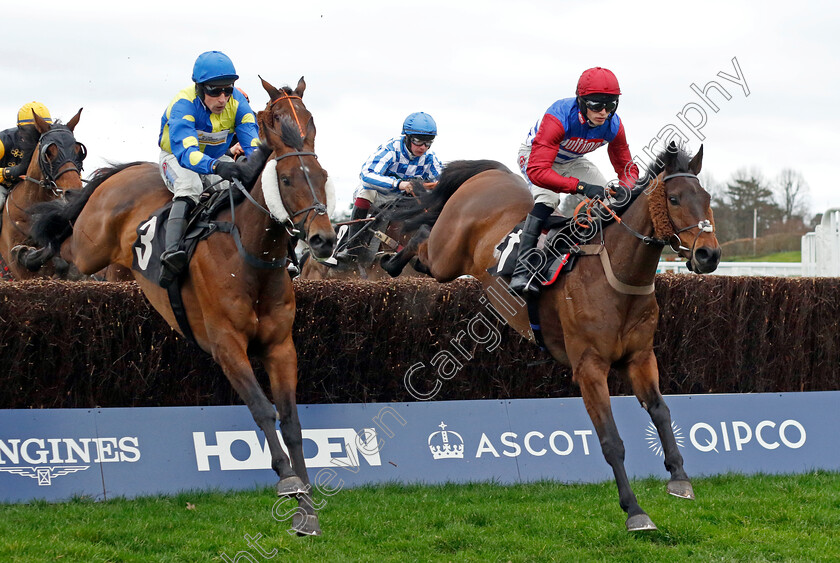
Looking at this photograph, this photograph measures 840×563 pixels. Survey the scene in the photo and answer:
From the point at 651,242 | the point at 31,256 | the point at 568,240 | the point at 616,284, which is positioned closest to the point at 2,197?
the point at 31,256

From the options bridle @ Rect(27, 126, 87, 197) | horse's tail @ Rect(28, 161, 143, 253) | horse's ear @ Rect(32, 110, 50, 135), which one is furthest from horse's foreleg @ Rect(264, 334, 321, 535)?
horse's ear @ Rect(32, 110, 50, 135)

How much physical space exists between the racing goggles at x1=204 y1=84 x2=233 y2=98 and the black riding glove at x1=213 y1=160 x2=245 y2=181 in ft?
1.71

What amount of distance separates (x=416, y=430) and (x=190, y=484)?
4.62ft

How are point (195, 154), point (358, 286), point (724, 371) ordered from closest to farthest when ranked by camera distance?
point (195, 154) < point (358, 286) < point (724, 371)

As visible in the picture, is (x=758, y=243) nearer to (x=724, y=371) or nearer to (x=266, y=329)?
(x=724, y=371)

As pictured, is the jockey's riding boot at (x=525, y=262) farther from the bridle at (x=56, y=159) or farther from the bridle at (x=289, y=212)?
the bridle at (x=56, y=159)

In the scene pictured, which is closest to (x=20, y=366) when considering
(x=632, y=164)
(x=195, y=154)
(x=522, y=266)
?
(x=195, y=154)

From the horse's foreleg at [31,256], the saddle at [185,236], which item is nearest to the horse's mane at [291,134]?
the saddle at [185,236]

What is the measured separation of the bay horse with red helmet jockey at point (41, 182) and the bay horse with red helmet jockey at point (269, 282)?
9.58ft

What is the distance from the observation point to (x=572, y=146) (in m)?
5.67

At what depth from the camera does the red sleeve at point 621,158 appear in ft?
18.5

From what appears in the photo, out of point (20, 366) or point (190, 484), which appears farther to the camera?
point (20, 366)

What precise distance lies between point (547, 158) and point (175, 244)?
2.21 metres

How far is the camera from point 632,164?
564 centimetres
